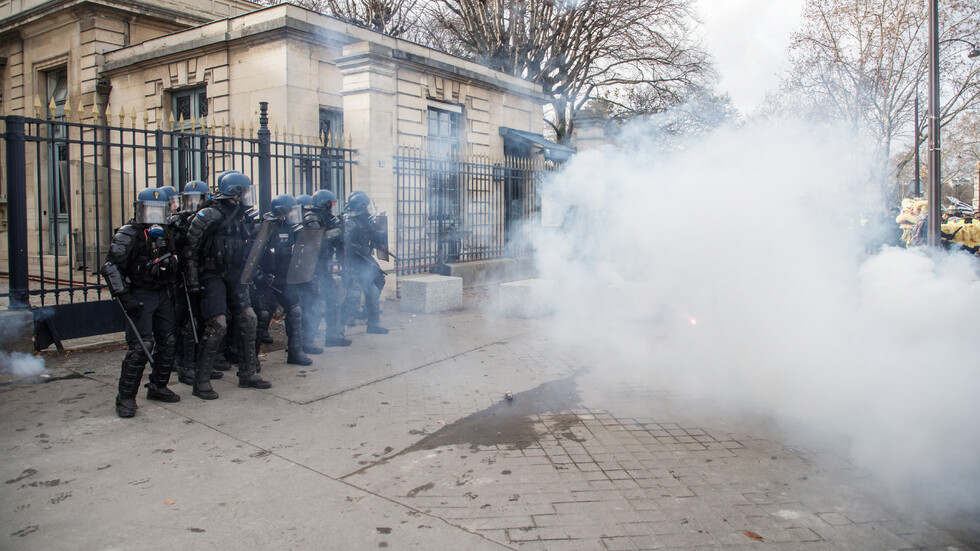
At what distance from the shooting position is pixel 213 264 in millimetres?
5367

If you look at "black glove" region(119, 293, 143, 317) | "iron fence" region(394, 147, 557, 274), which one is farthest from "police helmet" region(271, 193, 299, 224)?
"iron fence" region(394, 147, 557, 274)

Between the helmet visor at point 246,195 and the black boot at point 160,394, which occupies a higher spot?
the helmet visor at point 246,195

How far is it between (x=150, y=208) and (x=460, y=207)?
7589 mm

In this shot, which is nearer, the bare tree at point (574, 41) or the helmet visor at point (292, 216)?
the helmet visor at point (292, 216)

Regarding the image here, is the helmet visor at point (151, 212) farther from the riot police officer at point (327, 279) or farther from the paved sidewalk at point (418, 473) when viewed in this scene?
the riot police officer at point (327, 279)

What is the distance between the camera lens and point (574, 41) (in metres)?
25.4

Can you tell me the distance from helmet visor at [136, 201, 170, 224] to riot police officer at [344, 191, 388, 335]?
9.93 feet

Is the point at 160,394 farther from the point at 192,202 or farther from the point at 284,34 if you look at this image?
the point at 284,34

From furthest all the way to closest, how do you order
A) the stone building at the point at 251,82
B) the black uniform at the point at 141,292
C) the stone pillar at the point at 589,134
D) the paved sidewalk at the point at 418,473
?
the stone building at the point at 251,82
the stone pillar at the point at 589,134
the black uniform at the point at 141,292
the paved sidewalk at the point at 418,473

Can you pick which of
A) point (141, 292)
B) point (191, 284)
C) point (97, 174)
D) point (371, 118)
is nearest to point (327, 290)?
point (191, 284)

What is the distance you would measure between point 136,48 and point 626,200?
13.7m

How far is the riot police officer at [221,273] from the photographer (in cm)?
529

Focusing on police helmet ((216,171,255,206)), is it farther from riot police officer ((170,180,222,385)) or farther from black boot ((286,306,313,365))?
black boot ((286,306,313,365))

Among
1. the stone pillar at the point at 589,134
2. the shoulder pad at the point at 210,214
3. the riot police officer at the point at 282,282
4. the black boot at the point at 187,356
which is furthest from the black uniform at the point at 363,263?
the stone pillar at the point at 589,134
